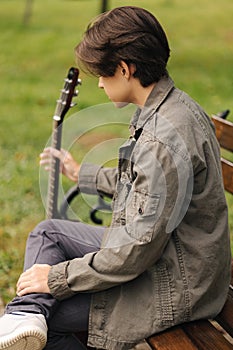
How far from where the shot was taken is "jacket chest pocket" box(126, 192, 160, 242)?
2117 millimetres

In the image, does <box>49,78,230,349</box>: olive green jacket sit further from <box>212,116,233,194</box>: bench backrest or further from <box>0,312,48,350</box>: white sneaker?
<box>212,116,233,194</box>: bench backrest

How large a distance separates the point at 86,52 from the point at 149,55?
0.23 meters

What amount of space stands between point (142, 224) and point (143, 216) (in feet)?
0.09

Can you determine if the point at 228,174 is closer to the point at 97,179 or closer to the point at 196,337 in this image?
the point at 97,179

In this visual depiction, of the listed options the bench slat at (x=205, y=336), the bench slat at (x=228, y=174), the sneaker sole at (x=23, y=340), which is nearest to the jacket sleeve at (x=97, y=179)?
the bench slat at (x=228, y=174)

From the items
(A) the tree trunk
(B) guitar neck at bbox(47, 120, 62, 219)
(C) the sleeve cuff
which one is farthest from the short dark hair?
(A) the tree trunk

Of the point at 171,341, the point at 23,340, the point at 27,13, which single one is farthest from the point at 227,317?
the point at 27,13

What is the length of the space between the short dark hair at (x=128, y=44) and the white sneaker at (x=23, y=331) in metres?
0.87

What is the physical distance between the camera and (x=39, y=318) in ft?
7.23

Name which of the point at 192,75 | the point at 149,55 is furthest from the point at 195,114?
the point at 192,75

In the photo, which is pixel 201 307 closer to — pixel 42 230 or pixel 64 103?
pixel 42 230

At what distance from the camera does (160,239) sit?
2143mm

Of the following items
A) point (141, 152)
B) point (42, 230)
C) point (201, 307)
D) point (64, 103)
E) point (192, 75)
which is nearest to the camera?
point (141, 152)

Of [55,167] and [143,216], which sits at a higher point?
[143,216]
